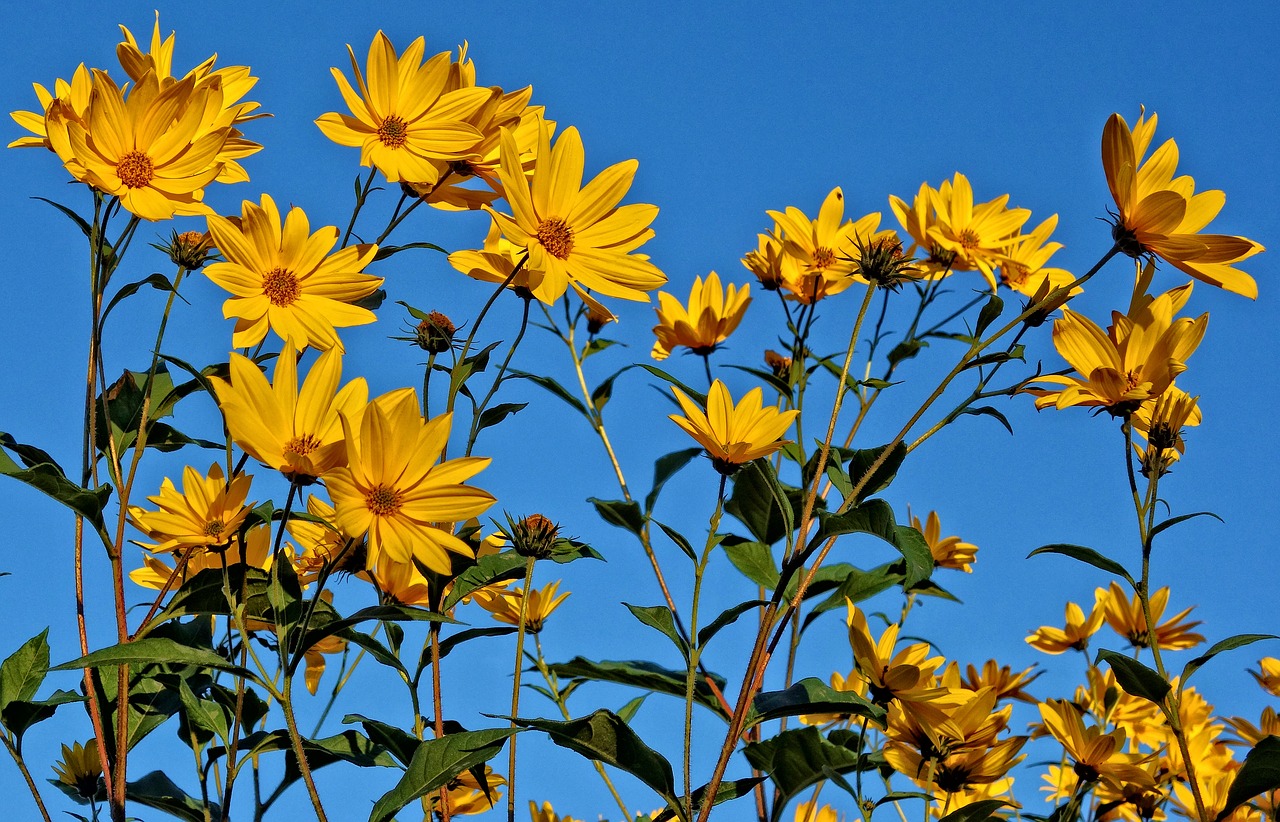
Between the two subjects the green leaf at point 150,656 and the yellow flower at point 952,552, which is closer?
the green leaf at point 150,656

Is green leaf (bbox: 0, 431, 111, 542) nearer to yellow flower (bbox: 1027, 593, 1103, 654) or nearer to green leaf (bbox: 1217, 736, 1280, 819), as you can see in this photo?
green leaf (bbox: 1217, 736, 1280, 819)

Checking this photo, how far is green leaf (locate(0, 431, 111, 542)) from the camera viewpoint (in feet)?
4.50

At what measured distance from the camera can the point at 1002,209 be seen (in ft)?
8.84

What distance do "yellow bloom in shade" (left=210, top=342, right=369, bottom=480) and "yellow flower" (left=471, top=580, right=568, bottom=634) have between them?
2.01ft

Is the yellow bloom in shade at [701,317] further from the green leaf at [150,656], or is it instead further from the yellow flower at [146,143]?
the green leaf at [150,656]

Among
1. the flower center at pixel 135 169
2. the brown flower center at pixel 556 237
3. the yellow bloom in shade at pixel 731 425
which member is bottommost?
the yellow bloom in shade at pixel 731 425

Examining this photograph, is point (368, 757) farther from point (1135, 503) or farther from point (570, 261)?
point (1135, 503)

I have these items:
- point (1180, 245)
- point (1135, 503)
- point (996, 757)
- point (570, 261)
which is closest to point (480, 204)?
point (570, 261)

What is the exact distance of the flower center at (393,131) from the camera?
153 cm

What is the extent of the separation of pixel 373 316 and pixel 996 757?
1.36 m

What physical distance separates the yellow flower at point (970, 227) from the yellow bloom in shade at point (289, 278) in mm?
1414

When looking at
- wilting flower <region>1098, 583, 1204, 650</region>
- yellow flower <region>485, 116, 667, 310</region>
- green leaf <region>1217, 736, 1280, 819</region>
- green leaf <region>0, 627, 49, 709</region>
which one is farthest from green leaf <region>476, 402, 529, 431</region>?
wilting flower <region>1098, 583, 1204, 650</region>

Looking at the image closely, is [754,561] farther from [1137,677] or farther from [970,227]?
[970,227]

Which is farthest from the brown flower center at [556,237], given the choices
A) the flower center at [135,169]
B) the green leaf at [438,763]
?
the green leaf at [438,763]
